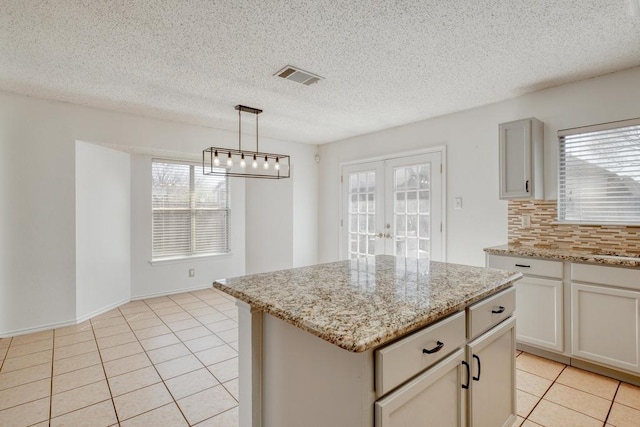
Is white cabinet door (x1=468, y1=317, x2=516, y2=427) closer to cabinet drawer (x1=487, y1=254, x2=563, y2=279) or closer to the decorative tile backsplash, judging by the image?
cabinet drawer (x1=487, y1=254, x2=563, y2=279)

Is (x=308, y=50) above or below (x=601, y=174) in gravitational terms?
above

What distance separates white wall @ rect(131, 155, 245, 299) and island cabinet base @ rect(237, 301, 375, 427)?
371cm

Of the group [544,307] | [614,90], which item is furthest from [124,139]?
[614,90]

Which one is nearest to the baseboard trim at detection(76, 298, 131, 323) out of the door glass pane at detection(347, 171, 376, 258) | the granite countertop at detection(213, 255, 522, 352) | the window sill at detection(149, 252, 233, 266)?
the window sill at detection(149, 252, 233, 266)

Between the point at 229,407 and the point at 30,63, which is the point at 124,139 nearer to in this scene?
the point at 30,63

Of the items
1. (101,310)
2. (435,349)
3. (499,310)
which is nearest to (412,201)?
(499,310)

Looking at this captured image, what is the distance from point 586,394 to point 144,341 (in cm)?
365

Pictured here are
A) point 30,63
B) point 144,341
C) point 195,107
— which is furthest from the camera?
point 195,107

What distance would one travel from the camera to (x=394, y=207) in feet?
14.7

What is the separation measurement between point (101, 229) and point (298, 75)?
3100 mm

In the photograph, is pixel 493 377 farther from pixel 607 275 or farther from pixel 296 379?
pixel 607 275

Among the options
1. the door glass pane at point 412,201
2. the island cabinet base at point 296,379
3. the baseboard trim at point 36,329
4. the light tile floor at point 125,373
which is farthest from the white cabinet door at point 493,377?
the baseboard trim at point 36,329

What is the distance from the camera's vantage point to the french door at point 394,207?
404 centimetres

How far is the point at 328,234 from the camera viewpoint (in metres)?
5.55
